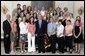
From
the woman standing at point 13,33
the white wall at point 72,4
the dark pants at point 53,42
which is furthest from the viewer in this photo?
the white wall at point 72,4

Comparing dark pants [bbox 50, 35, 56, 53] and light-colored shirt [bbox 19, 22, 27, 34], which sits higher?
light-colored shirt [bbox 19, 22, 27, 34]

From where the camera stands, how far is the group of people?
941cm

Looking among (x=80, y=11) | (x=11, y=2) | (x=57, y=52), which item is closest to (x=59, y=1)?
(x=80, y=11)

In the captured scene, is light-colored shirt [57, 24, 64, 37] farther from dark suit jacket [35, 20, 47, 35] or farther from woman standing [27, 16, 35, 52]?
woman standing [27, 16, 35, 52]

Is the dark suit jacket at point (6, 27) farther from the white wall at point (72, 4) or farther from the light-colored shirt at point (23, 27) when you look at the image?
the white wall at point (72, 4)

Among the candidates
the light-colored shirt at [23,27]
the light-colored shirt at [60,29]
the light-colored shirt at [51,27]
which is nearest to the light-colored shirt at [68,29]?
the light-colored shirt at [60,29]

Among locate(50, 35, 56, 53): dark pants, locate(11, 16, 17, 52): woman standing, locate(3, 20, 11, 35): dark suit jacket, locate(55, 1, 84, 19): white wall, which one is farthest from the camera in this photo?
locate(55, 1, 84, 19): white wall

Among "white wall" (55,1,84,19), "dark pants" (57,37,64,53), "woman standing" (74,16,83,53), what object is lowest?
"dark pants" (57,37,64,53)

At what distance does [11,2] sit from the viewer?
1127 cm

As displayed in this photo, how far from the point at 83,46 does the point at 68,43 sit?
44.7 inches

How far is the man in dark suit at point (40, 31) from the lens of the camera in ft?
30.9

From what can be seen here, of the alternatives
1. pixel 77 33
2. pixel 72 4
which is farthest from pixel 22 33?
pixel 72 4

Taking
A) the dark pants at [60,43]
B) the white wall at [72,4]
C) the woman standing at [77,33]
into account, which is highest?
the white wall at [72,4]

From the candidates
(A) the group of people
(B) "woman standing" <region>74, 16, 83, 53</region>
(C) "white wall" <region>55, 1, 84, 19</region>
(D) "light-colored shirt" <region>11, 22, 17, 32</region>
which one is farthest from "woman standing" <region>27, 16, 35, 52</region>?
(C) "white wall" <region>55, 1, 84, 19</region>
